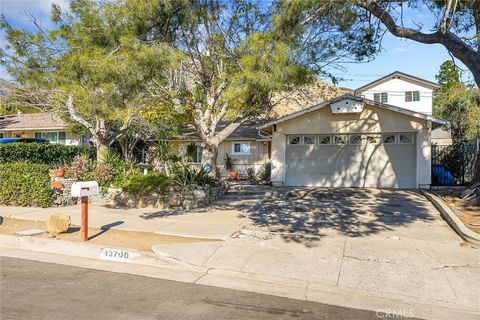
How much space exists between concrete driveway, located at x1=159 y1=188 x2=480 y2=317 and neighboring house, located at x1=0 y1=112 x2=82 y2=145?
22.3 m

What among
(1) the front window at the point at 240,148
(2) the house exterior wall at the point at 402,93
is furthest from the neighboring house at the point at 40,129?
(2) the house exterior wall at the point at 402,93

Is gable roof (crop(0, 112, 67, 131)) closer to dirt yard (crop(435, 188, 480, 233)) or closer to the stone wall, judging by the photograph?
the stone wall

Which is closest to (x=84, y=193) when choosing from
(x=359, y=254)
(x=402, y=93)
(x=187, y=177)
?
(x=359, y=254)

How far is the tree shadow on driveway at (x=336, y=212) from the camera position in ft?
31.1

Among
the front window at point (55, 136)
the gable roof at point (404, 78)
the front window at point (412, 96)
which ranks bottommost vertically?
the front window at point (55, 136)

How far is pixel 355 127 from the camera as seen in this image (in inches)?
669

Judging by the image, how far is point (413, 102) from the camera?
39656 mm

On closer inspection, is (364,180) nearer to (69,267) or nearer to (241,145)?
(241,145)

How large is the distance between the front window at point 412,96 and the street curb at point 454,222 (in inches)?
1136

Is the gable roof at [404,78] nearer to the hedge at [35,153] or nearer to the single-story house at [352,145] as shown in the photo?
the single-story house at [352,145]

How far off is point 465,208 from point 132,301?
32.5ft

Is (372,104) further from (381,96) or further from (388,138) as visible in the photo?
(381,96)

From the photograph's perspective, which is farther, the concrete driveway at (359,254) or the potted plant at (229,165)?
the potted plant at (229,165)

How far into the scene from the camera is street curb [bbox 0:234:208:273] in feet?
23.3
